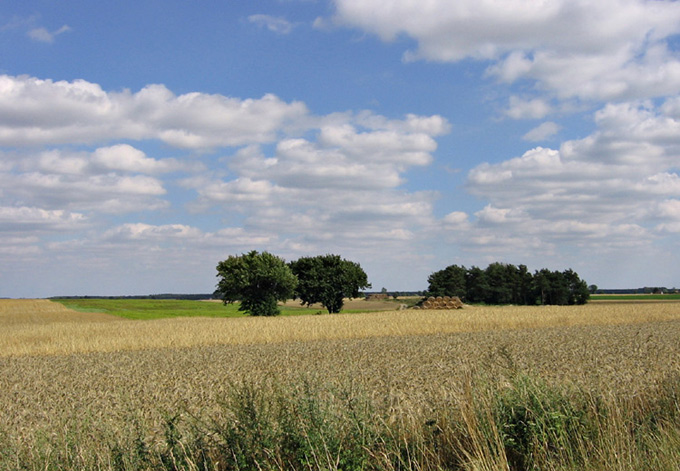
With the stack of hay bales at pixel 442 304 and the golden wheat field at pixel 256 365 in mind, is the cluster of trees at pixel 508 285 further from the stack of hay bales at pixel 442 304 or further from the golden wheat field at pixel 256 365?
the golden wheat field at pixel 256 365

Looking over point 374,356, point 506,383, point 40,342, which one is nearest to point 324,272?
point 40,342

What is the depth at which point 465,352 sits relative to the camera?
2253cm

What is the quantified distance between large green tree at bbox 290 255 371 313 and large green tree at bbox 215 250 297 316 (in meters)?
8.85

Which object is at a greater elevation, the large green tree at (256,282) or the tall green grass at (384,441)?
the large green tree at (256,282)

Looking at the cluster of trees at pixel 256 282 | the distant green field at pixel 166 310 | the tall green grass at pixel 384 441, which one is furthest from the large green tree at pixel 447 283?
the tall green grass at pixel 384 441

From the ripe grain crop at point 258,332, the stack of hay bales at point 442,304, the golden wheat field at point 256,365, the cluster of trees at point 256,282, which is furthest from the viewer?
the stack of hay bales at point 442,304

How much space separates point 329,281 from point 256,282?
42.7 ft

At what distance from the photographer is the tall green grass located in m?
6.18

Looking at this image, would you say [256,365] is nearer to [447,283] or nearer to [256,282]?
[256,282]

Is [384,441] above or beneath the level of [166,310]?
above

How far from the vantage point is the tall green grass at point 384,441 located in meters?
6.18

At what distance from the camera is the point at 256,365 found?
20219mm

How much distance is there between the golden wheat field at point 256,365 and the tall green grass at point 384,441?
1.25 feet

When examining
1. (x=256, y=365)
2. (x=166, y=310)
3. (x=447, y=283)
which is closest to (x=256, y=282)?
(x=166, y=310)
